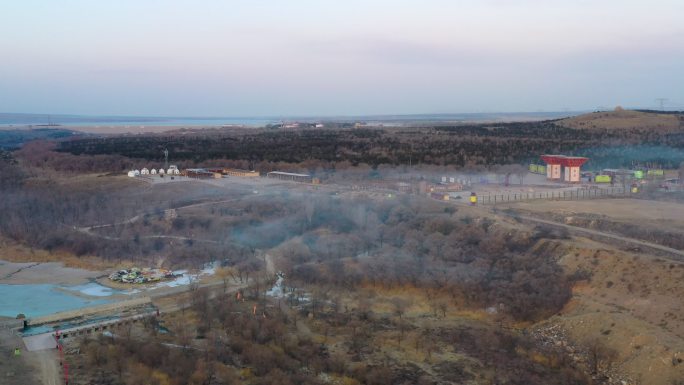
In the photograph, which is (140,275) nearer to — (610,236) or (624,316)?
(624,316)

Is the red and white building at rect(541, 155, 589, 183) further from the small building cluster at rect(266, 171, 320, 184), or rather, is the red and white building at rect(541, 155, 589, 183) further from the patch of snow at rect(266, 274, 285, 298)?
the patch of snow at rect(266, 274, 285, 298)

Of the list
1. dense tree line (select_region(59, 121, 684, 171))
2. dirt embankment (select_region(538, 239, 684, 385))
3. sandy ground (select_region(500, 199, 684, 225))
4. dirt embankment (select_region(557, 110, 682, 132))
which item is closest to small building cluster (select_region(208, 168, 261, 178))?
dense tree line (select_region(59, 121, 684, 171))

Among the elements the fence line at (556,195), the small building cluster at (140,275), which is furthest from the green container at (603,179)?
the small building cluster at (140,275)

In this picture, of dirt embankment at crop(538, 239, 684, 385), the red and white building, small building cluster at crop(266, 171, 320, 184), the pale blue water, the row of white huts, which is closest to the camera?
dirt embankment at crop(538, 239, 684, 385)

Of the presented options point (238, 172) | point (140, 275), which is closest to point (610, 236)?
point (140, 275)

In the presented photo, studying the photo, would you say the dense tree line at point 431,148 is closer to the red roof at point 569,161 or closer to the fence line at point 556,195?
the red roof at point 569,161

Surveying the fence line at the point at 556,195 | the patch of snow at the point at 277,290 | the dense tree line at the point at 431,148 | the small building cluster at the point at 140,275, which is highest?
the dense tree line at the point at 431,148
